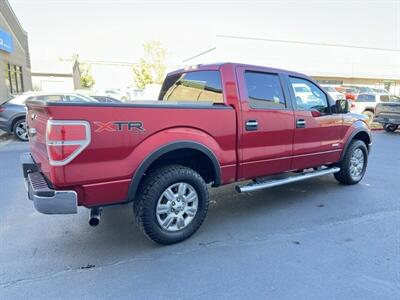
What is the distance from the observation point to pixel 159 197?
3287mm

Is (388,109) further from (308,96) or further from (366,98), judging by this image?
(308,96)

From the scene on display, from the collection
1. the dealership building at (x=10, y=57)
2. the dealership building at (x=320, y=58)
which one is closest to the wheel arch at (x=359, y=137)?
the dealership building at (x=10, y=57)

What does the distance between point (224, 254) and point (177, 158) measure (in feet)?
3.89

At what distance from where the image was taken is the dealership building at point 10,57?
53.3ft


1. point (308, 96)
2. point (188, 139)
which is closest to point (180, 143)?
point (188, 139)

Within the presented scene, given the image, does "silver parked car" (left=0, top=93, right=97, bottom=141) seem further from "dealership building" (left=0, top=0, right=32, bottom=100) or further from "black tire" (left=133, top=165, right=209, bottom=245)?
"black tire" (left=133, top=165, right=209, bottom=245)

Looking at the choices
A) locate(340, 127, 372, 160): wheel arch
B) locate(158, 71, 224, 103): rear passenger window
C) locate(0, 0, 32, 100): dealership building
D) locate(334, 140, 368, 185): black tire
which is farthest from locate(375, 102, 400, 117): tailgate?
locate(0, 0, 32, 100): dealership building

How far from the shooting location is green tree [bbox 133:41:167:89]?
147ft

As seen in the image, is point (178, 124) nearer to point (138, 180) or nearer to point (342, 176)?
point (138, 180)

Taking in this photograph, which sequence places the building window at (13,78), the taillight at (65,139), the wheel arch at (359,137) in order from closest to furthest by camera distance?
the taillight at (65,139)
the wheel arch at (359,137)
the building window at (13,78)

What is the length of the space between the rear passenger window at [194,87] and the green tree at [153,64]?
41275 millimetres

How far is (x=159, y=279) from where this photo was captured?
284cm

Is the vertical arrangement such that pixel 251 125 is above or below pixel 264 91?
below

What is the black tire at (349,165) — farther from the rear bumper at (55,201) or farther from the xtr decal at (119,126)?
the rear bumper at (55,201)
